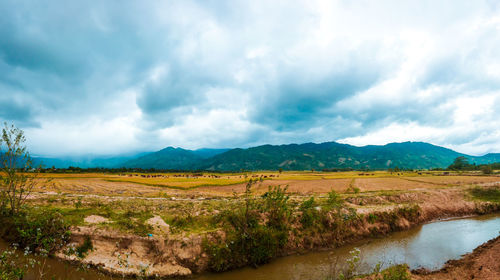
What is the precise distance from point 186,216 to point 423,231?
1101 inches

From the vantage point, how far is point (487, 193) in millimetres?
41188

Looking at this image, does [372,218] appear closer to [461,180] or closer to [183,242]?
[183,242]

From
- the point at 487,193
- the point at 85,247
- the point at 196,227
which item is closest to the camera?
the point at 85,247

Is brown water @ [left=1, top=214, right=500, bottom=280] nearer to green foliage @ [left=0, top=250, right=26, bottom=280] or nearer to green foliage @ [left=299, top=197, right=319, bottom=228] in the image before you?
green foliage @ [left=299, top=197, right=319, bottom=228]

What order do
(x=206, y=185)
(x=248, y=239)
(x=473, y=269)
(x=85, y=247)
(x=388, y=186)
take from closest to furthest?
1. (x=473, y=269)
2. (x=85, y=247)
3. (x=248, y=239)
4. (x=388, y=186)
5. (x=206, y=185)

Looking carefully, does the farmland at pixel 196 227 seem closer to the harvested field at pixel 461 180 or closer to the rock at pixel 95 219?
the rock at pixel 95 219

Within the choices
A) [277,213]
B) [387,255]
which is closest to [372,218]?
[387,255]

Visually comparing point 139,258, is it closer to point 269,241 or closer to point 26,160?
point 269,241

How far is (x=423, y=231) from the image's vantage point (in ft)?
86.8

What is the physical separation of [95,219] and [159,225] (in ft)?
18.0

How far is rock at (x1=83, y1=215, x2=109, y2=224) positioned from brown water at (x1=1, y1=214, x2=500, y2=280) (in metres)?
3.35

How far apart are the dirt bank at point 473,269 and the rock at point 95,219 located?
2327cm

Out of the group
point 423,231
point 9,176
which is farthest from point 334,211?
point 9,176

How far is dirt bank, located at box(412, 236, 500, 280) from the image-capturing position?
13586 mm
